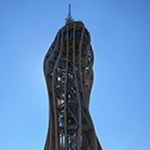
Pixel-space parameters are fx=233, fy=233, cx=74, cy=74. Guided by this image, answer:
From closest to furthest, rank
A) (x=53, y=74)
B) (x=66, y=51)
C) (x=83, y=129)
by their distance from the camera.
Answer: (x=83, y=129), (x=53, y=74), (x=66, y=51)

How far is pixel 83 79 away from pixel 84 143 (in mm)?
5350

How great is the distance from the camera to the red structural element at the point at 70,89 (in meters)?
17.7

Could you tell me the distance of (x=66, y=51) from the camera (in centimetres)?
2172

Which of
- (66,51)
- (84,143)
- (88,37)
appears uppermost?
(88,37)

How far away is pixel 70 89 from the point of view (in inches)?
764

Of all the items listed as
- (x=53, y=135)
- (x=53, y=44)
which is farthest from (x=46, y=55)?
(x=53, y=135)

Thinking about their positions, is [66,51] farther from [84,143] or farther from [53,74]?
[84,143]

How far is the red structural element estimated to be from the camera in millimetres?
17703

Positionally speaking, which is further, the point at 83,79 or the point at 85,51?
the point at 85,51

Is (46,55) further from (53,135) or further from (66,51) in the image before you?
(53,135)

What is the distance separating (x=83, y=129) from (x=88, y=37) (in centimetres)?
893

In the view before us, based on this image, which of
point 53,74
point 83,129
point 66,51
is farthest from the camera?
point 66,51

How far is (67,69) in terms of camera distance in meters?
19.7

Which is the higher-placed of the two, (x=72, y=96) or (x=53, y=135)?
(x=72, y=96)
